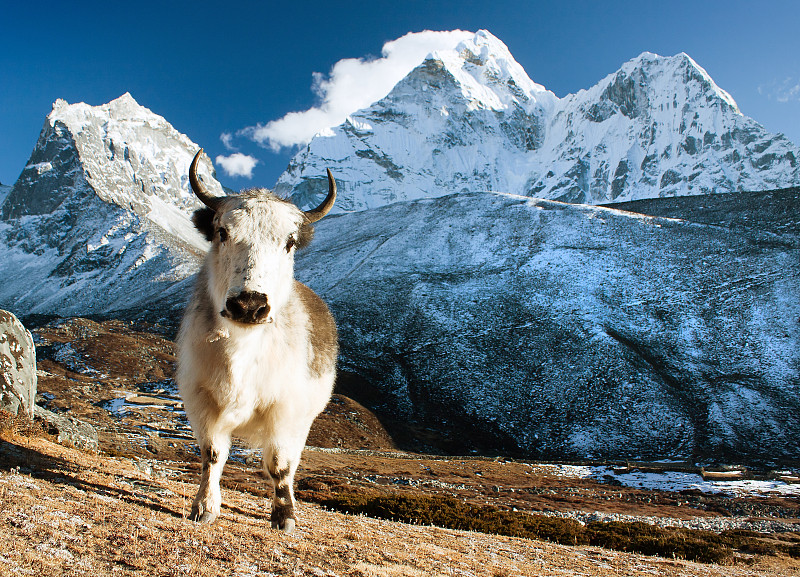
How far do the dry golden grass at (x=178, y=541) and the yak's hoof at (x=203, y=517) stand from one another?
0.15 meters

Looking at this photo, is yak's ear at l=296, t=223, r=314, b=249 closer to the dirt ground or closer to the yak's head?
the yak's head

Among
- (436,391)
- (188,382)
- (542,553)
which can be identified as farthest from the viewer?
(436,391)

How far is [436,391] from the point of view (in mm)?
55062

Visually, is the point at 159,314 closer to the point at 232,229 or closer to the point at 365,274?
the point at 365,274

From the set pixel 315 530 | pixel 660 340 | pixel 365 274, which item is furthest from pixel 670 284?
pixel 315 530

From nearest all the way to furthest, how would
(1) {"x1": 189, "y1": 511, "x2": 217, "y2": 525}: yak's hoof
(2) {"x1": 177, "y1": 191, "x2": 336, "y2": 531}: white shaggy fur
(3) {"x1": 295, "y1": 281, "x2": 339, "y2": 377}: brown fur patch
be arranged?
(2) {"x1": 177, "y1": 191, "x2": 336, "y2": 531}: white shaggy fur, (1) {"x1": 189, "y1": 511, "x2": 217, "y2": 525}: yak's hoof, (3) {"x1": 295, "y1": 281, "x2": 339, "y2": 377}: brown fur patch

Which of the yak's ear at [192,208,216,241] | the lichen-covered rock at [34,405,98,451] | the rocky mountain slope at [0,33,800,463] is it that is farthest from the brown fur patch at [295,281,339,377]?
the rocky mountain slope at [0,33,800,463]

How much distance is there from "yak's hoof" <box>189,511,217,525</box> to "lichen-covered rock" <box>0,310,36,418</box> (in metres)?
8.02

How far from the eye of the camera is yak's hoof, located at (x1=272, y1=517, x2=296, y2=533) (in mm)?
6281

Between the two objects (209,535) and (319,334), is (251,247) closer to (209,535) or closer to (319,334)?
(319,334)

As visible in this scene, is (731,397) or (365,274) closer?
(731,397)

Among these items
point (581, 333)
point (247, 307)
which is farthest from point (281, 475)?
point (581, 333)

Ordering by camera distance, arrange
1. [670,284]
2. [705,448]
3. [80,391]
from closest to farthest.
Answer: [80,391] < [705,448] < [670,284]

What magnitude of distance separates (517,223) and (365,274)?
32.9 metres
